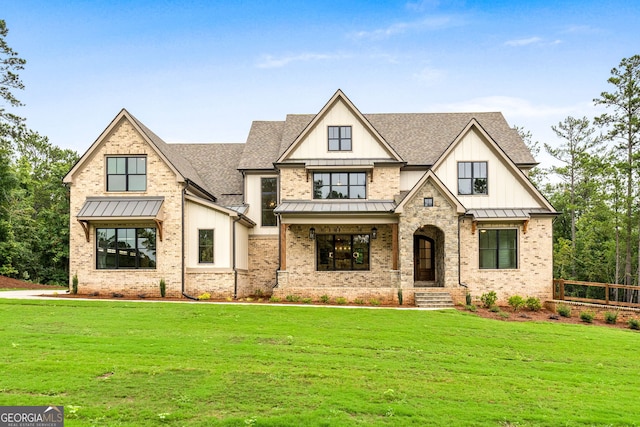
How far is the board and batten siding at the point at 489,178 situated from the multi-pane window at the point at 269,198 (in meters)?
8.72

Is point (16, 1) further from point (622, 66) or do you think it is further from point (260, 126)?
point (622, 66)

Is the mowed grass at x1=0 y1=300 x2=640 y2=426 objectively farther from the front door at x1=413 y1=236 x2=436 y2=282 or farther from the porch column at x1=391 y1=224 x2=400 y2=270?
the front door at x1=413 y1=236 x2=436 y2=282

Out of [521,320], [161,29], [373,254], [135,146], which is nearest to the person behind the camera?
[521,320]

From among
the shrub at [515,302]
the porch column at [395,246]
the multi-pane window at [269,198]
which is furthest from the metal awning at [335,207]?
the shrub at [515,302]

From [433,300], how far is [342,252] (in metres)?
5.55

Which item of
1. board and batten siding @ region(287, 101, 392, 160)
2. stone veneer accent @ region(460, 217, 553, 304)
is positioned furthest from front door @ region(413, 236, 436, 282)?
board and batten siding @ region(287, 101, 392, 160)

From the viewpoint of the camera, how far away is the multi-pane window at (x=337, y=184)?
75.9ft

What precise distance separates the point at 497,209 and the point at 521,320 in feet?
21.1

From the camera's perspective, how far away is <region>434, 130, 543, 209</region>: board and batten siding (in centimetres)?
2211

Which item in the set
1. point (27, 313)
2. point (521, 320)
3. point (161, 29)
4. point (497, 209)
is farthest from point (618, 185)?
point (27, 313)

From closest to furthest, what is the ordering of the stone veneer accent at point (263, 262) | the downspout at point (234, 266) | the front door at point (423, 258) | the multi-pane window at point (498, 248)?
the downspout at point (234, 266) < the multi-pane window at point (498, 248) < the front door at point (423, 258) < the stone veneer accent at point (263, 262)

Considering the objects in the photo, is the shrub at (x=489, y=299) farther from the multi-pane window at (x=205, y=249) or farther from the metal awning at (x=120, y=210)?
the metal awning at (x=120, y=210)

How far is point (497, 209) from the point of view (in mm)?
21938

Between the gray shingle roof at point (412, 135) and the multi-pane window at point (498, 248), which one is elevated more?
the gray shingle roof at point (412, 135)
